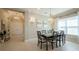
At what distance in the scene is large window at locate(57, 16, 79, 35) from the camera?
3211 mm

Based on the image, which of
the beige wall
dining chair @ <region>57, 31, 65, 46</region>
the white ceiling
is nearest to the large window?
dining chair @ <region>57, 31, 65, 46</region>

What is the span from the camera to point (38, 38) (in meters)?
3.30

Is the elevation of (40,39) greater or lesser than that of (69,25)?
lesser

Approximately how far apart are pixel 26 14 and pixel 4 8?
0.57 meters

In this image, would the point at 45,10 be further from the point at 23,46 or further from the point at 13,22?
the point at 23,46

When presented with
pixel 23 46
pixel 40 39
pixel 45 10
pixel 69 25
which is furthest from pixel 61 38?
pixel 23 46

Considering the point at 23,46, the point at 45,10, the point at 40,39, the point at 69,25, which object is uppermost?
the point at 45,10

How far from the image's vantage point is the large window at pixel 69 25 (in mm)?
3211

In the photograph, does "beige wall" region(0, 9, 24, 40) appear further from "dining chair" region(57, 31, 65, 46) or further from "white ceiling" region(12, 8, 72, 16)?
"dining chair" region(57, 31, 65, 46)

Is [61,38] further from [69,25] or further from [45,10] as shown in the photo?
[45,10]

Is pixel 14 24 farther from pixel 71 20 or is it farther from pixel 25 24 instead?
pixel 71 20

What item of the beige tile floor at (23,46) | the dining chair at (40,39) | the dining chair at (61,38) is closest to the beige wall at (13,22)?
the beige tile floor at (23,46)

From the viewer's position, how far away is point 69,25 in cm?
324
